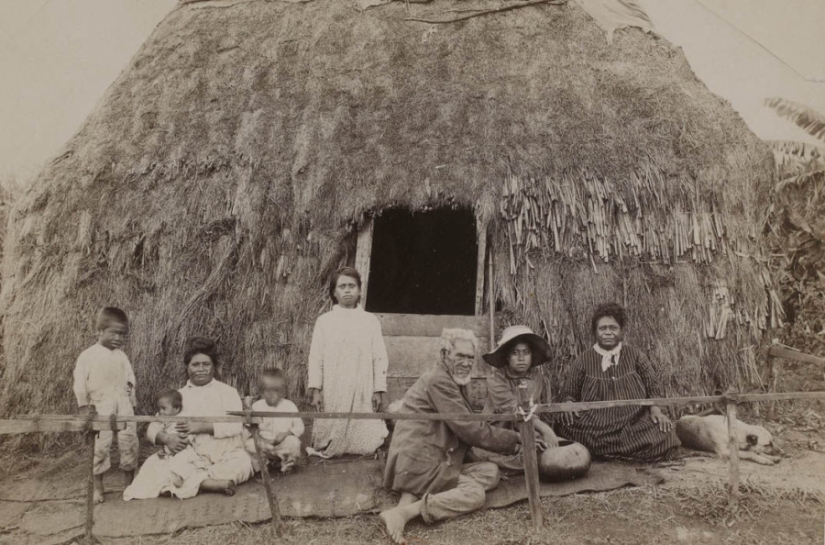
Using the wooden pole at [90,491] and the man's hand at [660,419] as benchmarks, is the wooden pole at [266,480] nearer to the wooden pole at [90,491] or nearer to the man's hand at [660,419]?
the wooden pole at [90,491]

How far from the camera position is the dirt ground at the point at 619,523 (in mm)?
3828

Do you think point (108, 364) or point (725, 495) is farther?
point (108, 364)

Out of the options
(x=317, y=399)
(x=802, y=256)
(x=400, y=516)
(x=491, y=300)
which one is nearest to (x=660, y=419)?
(x=491, y=300)

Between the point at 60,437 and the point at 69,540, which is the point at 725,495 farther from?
the point at 60,437

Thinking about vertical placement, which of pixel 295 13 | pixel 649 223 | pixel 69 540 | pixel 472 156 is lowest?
pixel 69 540

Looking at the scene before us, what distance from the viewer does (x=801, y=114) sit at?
21.9ft

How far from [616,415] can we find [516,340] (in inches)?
44.1

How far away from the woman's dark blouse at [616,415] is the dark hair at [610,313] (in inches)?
8.7

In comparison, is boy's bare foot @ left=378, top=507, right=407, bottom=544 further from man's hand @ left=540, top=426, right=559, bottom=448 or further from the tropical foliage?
the tropical foliage

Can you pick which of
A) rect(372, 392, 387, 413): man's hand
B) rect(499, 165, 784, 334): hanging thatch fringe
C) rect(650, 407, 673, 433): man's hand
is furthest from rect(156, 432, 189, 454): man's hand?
rect(650, 407, 673, 433): man's hand

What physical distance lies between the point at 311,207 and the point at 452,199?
1.28 metres

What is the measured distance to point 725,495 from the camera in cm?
424

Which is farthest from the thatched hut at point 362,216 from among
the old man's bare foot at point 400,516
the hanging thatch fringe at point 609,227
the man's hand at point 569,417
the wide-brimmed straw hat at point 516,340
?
the old man's bare foot at point 400,516

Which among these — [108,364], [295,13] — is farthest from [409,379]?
[295,13]
